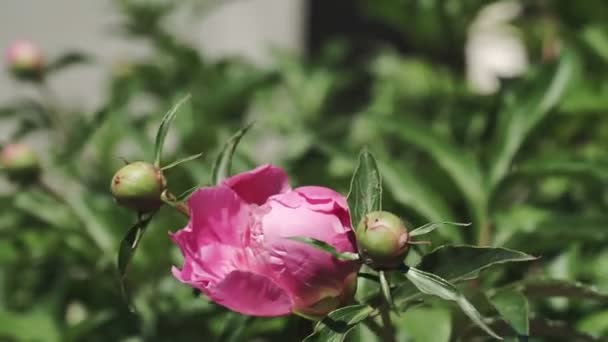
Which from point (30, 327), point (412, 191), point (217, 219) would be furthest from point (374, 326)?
point (30, 327)

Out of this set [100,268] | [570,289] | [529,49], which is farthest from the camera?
[529,49]

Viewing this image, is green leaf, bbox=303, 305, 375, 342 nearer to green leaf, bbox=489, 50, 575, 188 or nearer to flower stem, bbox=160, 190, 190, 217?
flower stem, bbox=160, 190, 190, 217

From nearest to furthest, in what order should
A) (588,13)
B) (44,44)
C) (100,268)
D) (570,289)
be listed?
(570,289) < (100,268) < (588,13) < (44,44)

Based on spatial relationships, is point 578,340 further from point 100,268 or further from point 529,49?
point 529,49

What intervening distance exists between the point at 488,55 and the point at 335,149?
233 centimetres

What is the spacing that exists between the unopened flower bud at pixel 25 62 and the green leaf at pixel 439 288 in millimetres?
966

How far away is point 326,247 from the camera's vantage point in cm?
56

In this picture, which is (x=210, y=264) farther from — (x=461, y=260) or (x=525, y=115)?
(x=525, y=115)

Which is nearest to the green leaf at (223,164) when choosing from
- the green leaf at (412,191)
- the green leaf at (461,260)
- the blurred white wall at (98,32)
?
the green leaf at (461,260)

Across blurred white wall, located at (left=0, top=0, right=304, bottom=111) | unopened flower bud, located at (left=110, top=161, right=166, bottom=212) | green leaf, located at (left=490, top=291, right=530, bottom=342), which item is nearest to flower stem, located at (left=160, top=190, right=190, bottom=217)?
unopened flower bud, located at (left=110, top=161, right=166, bottom=212)

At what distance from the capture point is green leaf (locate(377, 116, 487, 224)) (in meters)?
1.01

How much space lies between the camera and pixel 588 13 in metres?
1.38

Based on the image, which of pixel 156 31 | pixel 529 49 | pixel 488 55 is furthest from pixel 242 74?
pixel 488 55

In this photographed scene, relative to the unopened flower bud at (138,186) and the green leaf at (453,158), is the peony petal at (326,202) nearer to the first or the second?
the unopened flower bud at (138,186)
